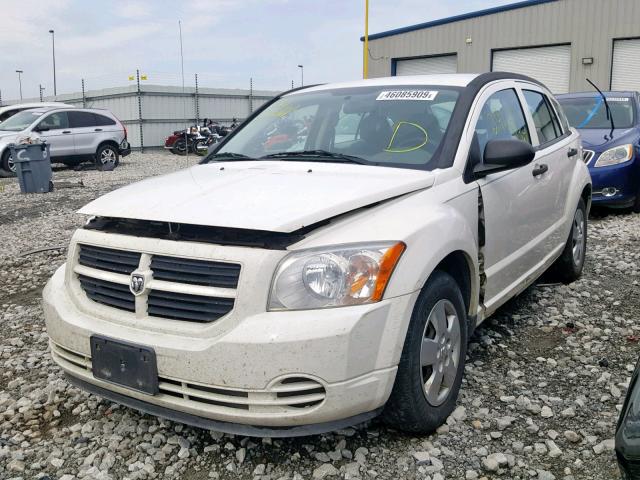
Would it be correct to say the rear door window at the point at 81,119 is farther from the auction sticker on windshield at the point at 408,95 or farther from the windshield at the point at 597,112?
the auction sticker on windshield at the point at 408,95

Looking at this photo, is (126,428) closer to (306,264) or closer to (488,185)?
(306,264)

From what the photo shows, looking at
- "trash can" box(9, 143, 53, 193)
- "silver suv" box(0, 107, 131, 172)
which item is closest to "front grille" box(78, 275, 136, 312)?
"trash can" box(9, 143, 53, 193)

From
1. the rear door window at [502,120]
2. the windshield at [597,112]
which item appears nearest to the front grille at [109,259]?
the rear door window at [502,120]

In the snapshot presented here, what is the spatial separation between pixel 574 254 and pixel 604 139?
367 centimetres

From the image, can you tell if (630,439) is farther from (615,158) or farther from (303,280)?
(615,158)

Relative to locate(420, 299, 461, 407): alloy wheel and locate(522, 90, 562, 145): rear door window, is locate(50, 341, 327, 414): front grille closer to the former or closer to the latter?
locate(420, 299, 461, 407): alloy wheel

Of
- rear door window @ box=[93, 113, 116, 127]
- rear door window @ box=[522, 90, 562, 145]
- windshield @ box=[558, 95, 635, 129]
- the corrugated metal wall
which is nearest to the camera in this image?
rear door window @ box=[522, 90, 562, 145]

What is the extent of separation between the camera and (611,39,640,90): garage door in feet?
60.7

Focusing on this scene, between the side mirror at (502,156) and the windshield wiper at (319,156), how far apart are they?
2.02 feet

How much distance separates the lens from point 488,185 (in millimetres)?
3379

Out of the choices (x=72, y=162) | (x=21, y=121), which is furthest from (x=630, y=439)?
(x=72, y=162)

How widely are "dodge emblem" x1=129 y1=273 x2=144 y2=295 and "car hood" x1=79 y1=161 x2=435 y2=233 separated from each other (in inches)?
9.7

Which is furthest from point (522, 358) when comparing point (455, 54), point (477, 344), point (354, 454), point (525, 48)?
point (455, 54)

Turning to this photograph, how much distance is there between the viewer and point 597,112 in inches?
353
